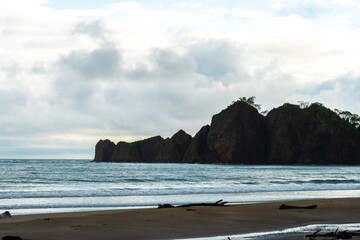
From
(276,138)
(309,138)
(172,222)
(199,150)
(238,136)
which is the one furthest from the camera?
(199,150)

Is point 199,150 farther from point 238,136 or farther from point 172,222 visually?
point 172,222

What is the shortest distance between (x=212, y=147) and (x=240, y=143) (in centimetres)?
956

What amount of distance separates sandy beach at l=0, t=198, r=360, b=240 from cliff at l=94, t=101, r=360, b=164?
4851 inches

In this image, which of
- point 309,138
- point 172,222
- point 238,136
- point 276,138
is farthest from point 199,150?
point 172,222

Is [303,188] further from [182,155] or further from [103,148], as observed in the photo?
[103,148]

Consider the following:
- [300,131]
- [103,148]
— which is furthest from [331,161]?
[103,148]

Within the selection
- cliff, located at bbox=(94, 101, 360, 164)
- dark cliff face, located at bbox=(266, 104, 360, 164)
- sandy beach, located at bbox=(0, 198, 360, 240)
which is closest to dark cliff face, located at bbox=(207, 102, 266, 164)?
cliff, located at bbox=(94, 101, 360, 164)

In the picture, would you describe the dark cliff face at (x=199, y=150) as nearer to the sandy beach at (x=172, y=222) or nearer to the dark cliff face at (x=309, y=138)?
the dark cliff face at (x=309, y=138)

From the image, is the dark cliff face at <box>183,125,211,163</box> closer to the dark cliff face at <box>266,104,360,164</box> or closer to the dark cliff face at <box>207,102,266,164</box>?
the dark cliff face at <box>207,102,266,164</box>

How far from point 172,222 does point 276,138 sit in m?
137

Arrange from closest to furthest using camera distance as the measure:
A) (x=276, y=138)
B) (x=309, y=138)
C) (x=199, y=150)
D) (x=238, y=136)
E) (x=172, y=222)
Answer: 1. (x=172, y=222)
2. (x=238, y=136)
3. (x=309, y=138)
4. (x=276, y=138)
5. (x=199, y=150)

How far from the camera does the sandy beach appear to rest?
1243 cm

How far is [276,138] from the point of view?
147750mm

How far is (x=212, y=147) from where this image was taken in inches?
5817
